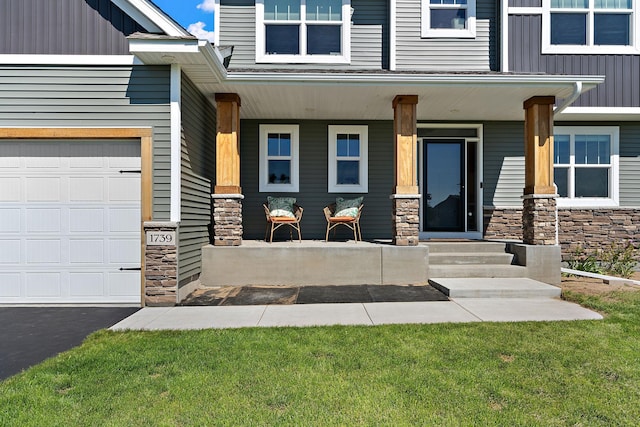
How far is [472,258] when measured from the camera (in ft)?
19.9

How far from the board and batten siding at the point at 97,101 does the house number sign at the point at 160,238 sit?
21cm

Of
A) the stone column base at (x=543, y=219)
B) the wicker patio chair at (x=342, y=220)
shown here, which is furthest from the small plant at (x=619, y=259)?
the wicker patio chair at (x=342, y=220)

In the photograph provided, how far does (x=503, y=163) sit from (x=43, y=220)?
849 centimetres

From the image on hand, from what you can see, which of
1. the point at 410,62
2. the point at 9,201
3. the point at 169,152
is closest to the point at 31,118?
the point at 9,201

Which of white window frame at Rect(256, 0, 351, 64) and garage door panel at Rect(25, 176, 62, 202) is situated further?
white window frame at Rect(256, 0, 351, 64)

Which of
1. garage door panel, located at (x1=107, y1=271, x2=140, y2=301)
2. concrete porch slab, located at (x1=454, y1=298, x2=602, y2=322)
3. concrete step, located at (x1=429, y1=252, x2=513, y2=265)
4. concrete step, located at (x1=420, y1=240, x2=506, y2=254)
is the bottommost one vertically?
concrete porch slab, located at (x1=454, y1=298, x2=602, y2=322)

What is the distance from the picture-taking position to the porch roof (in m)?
4.67

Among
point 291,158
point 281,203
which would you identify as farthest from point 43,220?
point 291,158

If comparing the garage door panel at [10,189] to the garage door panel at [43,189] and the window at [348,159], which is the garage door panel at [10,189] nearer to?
the garage door panel at [43,189]

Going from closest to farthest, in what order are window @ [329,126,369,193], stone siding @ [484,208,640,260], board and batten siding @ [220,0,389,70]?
board and batten siding @ [220,0,389,70] → stone siding @ [484,208,640,260] → window @ [329,126,369,193]

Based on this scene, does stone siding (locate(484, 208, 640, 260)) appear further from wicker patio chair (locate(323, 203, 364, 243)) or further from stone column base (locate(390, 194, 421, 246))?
wicker patio chair (locate(323, 203, 364, 243))

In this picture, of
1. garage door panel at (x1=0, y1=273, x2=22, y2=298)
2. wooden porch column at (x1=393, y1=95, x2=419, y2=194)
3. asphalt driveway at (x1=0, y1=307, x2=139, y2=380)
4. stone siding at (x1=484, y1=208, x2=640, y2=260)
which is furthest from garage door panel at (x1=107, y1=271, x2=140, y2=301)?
stone siding at (x1=484, y1=208, x2=640, y2=260)

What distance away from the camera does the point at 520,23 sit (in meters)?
7.21

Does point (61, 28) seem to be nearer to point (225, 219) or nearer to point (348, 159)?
point (225, 219)
